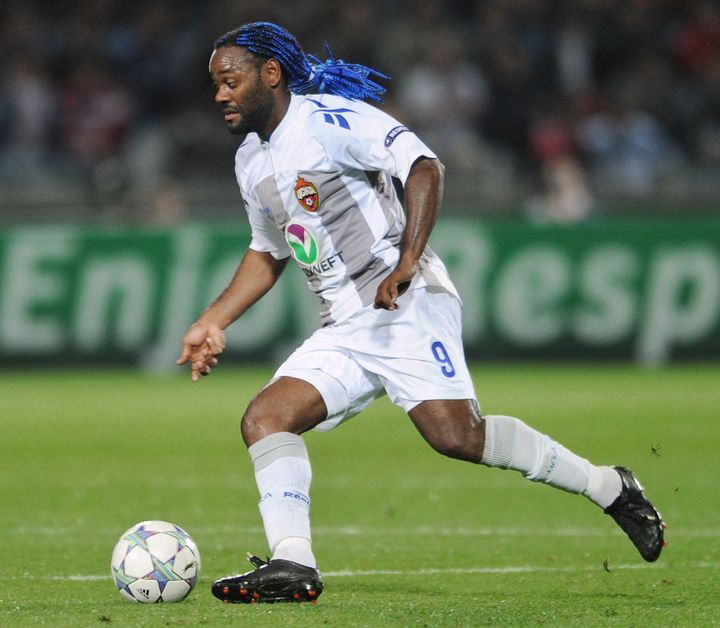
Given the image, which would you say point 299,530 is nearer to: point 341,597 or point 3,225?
point 341,597

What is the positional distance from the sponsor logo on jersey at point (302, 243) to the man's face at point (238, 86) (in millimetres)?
422

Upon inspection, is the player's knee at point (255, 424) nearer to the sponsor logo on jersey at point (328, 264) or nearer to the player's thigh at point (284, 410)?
the player's thigh at point (284, 410)

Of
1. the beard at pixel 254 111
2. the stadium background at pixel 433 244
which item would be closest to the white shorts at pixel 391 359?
the beard at pixel 254 111

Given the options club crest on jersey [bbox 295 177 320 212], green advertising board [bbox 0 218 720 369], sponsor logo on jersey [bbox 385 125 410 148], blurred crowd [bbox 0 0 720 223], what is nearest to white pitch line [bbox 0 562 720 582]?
club crest on jersey [bbox 295 177 320 212]

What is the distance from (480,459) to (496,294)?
1010 centimetres

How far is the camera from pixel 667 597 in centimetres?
563

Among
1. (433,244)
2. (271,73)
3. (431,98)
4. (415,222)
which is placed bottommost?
(433,244)

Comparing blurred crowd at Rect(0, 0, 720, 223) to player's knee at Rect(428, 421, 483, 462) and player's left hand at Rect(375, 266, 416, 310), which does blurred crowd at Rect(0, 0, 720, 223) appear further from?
player's left hand at Rect(375, 266, 416, 310)

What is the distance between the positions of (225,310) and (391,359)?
0.76m

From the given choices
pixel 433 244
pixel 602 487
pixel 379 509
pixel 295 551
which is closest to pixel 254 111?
pixel 295 551

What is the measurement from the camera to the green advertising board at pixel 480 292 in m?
15.6

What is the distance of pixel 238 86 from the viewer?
570cm

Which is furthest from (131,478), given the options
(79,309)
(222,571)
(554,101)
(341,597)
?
(554,101)

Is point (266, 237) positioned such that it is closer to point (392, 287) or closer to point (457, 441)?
point (392, 287)
